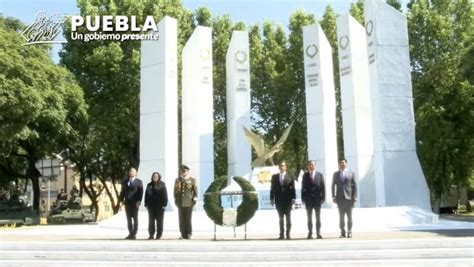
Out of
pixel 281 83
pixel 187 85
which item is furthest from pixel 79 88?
pixel 281 83

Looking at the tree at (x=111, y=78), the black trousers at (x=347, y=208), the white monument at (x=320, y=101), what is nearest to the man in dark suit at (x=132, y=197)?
the black trousers at (x=347, y=208)

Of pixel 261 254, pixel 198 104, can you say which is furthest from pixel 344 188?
pixel 198 104

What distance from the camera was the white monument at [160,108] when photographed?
19844mm

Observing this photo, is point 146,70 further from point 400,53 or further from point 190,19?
point 190,19

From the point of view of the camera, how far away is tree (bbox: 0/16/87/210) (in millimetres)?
22172

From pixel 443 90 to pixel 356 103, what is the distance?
752 centimetres

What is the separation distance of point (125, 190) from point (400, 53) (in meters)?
10.4

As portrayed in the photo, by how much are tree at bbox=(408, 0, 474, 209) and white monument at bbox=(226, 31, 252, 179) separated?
8958 mm

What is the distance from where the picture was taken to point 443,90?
2688 centimetres

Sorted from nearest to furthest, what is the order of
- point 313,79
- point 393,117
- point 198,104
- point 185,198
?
point 185,198 → point 393,117 → point 313,79 → point 198,104

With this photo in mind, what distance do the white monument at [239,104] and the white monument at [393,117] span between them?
750 centimetres

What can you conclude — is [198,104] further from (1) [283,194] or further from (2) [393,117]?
(1) [283,194]

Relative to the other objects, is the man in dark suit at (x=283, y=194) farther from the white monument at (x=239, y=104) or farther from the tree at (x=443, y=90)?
the tree at (x=443, y=90)

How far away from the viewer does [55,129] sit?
86.8ft
